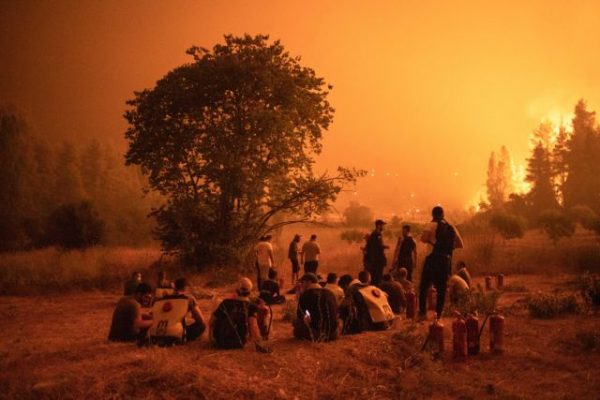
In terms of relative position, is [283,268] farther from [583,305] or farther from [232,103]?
[583,305]

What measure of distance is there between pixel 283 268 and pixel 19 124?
32886 millimetres

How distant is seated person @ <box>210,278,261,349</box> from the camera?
8.02 metres

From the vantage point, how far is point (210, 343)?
8297 mm

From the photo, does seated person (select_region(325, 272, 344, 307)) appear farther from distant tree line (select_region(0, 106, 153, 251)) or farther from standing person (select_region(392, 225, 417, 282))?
distant tree line (select_region(0, 106, 153, 251))

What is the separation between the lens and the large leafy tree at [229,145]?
19234 mm

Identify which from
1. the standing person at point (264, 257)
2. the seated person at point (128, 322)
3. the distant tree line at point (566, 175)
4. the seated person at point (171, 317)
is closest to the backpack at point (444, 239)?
the seated person at point (171, 317)

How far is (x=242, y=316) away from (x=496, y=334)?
14.9 ft

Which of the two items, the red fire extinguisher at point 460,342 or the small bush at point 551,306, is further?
the small bush at point 551,306

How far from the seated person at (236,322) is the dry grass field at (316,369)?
0.76 ft

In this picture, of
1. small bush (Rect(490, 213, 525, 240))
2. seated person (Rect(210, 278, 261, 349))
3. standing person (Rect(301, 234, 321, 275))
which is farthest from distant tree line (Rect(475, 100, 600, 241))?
seated person (Rect(210, 278, 261, 349))

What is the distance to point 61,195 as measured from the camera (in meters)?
51.7

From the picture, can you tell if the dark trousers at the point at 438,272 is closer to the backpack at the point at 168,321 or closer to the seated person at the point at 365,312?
the seated person at the point at 365,312

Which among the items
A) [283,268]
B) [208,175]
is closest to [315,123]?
[208,175]

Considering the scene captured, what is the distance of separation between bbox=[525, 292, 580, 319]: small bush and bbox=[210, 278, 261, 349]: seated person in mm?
6608
